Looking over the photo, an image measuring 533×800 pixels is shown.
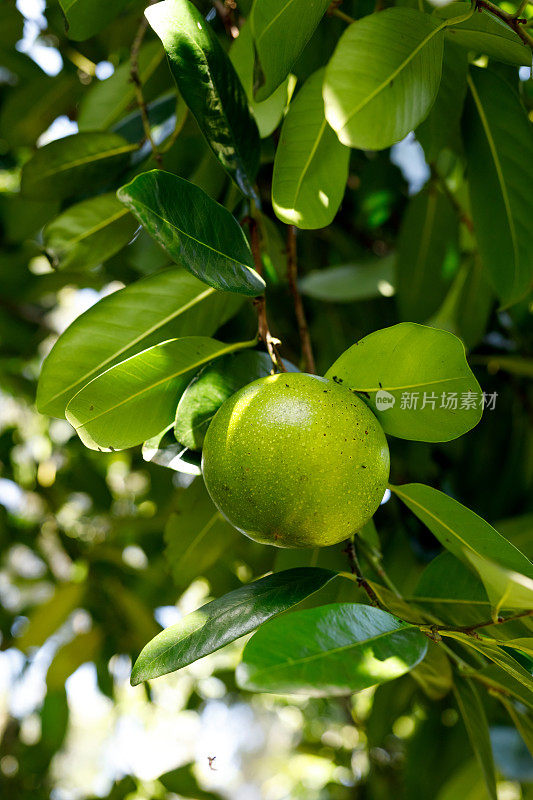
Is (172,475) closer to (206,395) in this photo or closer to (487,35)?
(206,395)

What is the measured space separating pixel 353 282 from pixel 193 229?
3.29ft

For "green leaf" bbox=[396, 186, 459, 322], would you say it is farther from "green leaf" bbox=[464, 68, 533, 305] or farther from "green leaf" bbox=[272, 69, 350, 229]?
"green leaf" bbox=[272, 69, 350, 229]

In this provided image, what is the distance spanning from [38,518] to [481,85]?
214 centimetres

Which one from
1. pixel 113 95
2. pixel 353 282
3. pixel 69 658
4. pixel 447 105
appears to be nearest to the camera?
pixel 447 105

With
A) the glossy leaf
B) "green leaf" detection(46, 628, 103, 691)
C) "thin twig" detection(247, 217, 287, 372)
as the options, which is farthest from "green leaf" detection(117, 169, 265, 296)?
"green leaf" detection(46, 628, 103, 691)

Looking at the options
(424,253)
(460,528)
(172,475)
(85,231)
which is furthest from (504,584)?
(172,475)

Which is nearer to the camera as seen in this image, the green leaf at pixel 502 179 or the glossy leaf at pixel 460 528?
the glossy leaf at pixel 460 528

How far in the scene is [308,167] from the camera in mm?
788

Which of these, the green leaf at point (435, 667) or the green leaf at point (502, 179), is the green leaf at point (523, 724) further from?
the green leaf at point (502, 179)

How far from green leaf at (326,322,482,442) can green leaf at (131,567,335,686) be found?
183 millimetres

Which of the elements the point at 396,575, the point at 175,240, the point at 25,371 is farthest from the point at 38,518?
the point at 175,240

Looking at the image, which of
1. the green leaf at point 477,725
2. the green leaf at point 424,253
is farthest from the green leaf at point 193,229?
the green leaf at point 424,253

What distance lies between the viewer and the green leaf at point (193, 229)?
1.99 ft

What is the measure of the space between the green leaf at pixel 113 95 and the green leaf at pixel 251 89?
1.39ft
